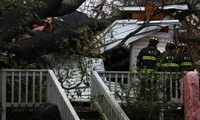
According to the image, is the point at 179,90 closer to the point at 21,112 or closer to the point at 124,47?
the point at 21,112

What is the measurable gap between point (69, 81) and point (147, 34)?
3.89 meters

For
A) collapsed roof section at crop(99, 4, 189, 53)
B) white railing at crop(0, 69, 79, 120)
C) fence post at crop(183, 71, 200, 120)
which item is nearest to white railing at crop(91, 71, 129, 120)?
white railing at crop(0, 69, 79, 120)

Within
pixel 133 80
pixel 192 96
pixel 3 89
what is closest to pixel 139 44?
pixel 133 80

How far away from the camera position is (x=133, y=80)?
898 centimetres

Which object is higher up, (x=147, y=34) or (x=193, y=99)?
(x=147, y=34)

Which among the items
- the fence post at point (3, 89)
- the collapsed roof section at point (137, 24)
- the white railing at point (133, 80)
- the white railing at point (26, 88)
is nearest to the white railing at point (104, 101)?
the white railing at point (133, 80)

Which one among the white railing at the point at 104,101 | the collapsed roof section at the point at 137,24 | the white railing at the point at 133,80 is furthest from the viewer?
the collapsed roof section at the point at 137,24

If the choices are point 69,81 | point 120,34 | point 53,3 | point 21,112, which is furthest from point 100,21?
point 21,112

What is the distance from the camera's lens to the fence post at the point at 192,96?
7234 mm

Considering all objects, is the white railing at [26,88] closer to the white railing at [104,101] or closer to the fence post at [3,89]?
the fence post at [3,89]

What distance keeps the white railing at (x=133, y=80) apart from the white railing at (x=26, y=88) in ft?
3.79

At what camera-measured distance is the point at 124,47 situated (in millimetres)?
14930

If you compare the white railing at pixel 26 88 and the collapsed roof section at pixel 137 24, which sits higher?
the collapsed roof section at pixel 137 24

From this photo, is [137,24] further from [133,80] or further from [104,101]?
[104,101]
